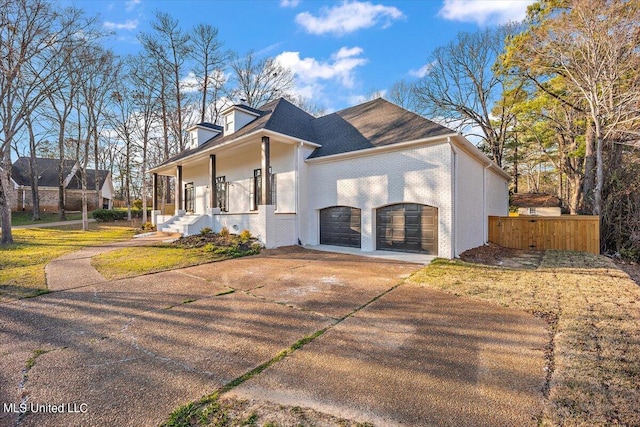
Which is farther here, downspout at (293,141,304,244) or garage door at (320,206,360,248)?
downspout at (293,141,304,244)

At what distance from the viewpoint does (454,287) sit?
5.60 meters

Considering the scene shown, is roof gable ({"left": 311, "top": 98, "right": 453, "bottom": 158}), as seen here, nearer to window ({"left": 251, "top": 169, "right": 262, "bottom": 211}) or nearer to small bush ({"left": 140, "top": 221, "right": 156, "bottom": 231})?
window ({"left": 251, "top": 169, "right": 262, "bottom": 211})

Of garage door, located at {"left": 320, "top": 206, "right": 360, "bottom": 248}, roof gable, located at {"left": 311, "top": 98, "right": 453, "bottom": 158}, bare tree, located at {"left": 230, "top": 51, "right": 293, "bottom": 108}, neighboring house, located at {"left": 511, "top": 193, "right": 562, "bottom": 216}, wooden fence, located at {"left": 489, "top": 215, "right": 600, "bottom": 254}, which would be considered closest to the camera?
roof gable, located at {"left": 311, "top": 98, "right": 453, "bottom": 158}

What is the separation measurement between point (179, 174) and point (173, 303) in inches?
568

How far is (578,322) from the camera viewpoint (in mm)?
3812

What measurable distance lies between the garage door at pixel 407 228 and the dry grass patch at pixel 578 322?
151 centimetres

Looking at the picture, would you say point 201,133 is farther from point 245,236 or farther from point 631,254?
point 631,254

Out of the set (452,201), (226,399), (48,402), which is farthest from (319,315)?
(452,201)

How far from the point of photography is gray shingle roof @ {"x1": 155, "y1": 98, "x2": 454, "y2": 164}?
32.9 feet

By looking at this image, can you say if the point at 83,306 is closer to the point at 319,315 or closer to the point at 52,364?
the point at 52,364

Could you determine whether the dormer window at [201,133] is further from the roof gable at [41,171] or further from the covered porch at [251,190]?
the roof gable at [41,171]

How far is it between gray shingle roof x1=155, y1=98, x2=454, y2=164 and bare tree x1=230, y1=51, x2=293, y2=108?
1231 cm

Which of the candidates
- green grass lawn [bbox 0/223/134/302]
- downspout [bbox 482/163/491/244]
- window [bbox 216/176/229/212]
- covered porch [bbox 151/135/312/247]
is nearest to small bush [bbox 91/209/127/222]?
covered porch [bbox 151/135/312/247]

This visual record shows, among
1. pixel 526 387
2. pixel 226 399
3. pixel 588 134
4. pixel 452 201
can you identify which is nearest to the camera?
pixel 226 399
